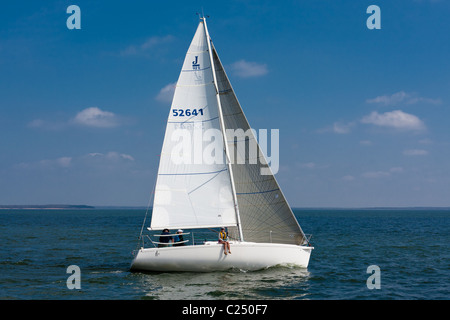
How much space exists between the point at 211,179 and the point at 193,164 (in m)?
1.07

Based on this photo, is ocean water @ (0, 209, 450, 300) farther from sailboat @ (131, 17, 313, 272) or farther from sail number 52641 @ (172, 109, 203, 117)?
sail number 52641 @ (172, 109, 203, 117)

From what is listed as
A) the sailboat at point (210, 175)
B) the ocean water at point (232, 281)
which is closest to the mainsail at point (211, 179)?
the sailboat at point (210, 175)

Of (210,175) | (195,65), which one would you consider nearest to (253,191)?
(210,175)

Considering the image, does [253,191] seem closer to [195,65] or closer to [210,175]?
[210,175]

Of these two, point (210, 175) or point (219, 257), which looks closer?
point (219, 257)

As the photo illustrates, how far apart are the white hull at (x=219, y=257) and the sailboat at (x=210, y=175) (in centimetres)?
93

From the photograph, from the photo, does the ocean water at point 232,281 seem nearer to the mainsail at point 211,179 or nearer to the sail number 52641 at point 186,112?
the mainsail at point 211,179

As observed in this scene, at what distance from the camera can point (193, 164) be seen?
20.8 meters

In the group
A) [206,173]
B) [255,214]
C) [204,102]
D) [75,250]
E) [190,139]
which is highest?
[204,102]

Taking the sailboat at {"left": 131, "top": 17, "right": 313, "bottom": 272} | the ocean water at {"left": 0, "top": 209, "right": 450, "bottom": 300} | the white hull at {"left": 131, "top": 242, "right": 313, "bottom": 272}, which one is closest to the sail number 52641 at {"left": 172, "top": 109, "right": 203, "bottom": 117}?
the sailboat at {"left": 131, "top": 17, "right": 313, "bottom": 272}

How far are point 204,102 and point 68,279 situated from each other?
9.82 m
